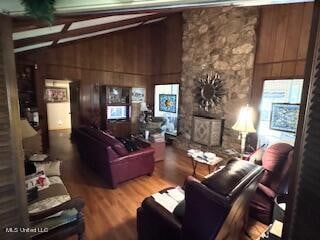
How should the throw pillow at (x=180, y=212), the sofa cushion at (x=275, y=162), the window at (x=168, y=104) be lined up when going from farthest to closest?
the window at (x=168, y=104) < the sofa cushion at (x=275, y=162) < the throw pillow at (x=180, y=212)

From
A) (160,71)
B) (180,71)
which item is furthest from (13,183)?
(160,71)

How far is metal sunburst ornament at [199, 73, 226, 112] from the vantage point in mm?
4707

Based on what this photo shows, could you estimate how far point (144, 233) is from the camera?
1.85 m

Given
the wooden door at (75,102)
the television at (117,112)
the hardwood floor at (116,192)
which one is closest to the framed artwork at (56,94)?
the wooden door at (75,102)

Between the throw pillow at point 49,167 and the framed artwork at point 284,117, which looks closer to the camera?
the throw pillow at point 49,167

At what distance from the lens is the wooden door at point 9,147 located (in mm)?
946

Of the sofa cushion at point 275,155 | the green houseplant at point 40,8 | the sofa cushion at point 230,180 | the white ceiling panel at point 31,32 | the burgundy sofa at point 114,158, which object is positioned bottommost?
the burgundy sofa at point 114,158

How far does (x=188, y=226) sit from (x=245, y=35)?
13.6 ft

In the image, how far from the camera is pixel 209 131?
4836mm

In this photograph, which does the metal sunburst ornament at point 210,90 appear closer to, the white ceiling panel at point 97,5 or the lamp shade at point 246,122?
the lamp shade at point 246,122

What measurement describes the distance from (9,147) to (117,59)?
5847mm

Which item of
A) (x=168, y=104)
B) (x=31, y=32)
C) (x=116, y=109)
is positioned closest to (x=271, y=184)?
(x=31, y=32)

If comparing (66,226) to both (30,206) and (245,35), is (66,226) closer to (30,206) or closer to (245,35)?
(30,206)

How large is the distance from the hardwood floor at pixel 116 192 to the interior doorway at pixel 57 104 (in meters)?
3.61
